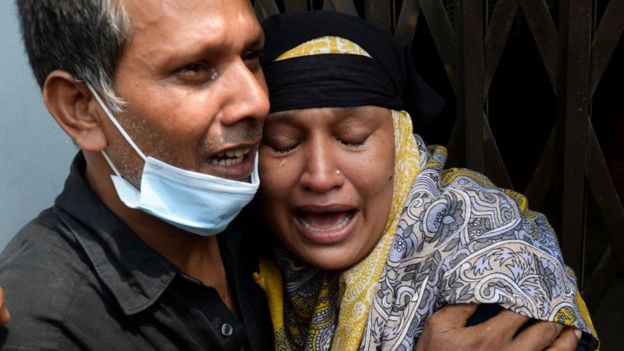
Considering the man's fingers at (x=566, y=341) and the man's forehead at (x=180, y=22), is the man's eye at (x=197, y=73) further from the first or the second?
the man's fingers at (x=566, y=341)

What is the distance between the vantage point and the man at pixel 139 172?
1770mm

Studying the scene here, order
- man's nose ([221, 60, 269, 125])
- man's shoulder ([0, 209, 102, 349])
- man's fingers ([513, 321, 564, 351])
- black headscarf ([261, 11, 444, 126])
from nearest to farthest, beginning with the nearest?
man's shoulder ([0, 209, 102, 349]) → man's nose ([221, 60, 269, 125]) → man's fingers ([513, 321, 564, 351]) → black headscarf ([261, 11, 444, 126])

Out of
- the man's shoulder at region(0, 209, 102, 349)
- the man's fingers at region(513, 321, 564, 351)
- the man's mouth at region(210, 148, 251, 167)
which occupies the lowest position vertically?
the man's fingers at region(513, 321, 564, 351)

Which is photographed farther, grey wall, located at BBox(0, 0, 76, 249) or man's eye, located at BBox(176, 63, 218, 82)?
grey wall, located at BBox(0, 0, 76, 249)

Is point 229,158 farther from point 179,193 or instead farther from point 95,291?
point 95,291

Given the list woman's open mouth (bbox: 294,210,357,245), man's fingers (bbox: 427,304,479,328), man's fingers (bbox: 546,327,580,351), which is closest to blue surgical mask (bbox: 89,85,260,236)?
woman's open mouth (bbox: 294,210,357,245)

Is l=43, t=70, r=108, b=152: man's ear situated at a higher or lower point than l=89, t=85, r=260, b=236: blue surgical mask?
higher

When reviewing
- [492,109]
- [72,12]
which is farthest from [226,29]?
[492,109]

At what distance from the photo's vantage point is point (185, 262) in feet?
7.06

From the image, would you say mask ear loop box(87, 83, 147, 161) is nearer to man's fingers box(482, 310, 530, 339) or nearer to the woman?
the woman

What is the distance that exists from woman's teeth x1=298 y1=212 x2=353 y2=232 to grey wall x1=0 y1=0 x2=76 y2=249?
129cm

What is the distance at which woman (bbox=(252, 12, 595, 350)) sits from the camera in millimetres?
2002

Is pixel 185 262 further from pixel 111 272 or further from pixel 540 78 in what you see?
pixel 540 78

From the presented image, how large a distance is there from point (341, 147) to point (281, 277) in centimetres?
54
